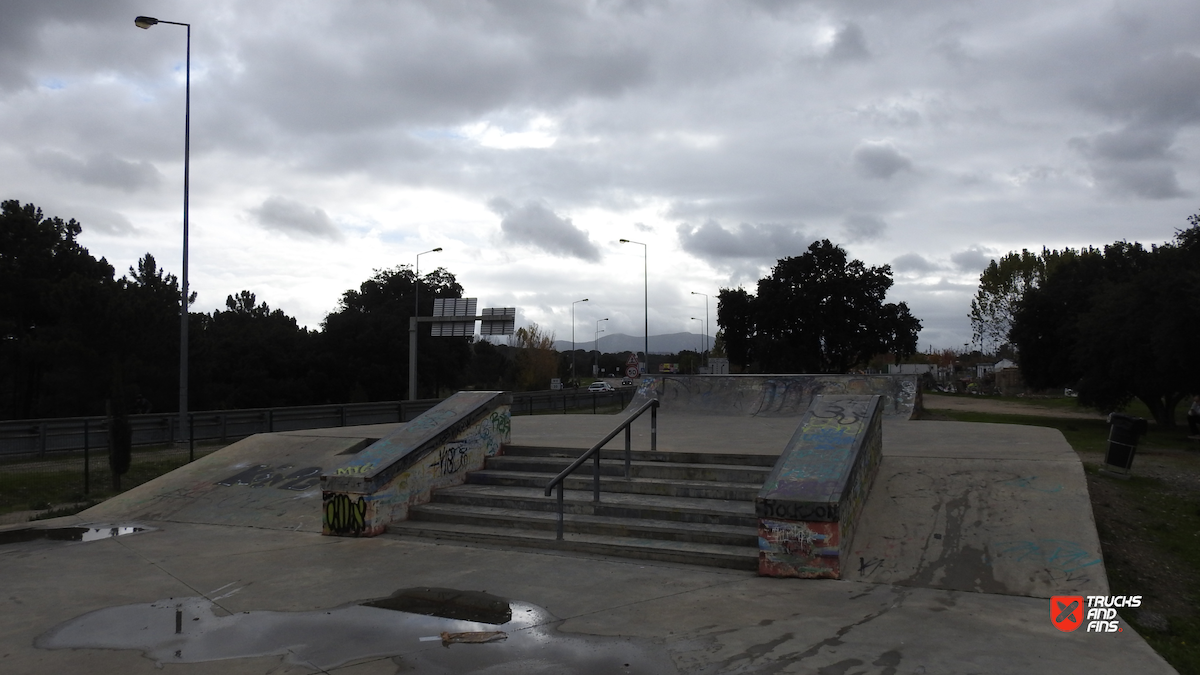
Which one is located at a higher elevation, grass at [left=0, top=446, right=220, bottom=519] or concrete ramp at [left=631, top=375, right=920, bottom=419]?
concrete ramp at [left=631, top=375, right=920, bottom=419]

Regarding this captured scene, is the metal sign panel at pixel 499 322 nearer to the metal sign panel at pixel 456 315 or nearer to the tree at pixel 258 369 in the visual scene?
the metal sign panel at pixel 456 315

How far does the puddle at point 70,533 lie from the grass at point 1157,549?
1043cm

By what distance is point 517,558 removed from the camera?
24.4ft

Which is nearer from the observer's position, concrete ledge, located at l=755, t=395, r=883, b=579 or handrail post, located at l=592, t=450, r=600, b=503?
concrete ledge, located at l=755, t=395, r=883, b=579

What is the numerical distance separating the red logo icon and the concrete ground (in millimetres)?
81

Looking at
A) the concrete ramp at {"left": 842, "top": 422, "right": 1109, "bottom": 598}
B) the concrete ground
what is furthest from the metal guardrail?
the concrete ramp at {"left": 842, "top": 422, "right": 1109, "bottom": 598}

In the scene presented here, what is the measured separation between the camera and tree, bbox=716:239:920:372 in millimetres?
51344

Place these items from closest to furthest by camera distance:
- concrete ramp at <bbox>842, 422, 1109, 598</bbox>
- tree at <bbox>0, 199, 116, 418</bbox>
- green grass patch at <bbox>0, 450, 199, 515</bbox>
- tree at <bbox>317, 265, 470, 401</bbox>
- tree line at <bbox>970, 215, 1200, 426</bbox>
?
concrete ramp at <bbox>842, 422, 1109, 598</bbox> < green grass patch at <bbox>0, 450, 199, 515</bbox> < tree line at <bbox>970, 215, 1200, 426</bbox> < tree at <bbox>0, 199, 116, 418</bbox> < tree at <bbox>317, 265, 470, 401</bbox>

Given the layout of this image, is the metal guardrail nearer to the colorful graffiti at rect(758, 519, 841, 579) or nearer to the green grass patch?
the green grass patch

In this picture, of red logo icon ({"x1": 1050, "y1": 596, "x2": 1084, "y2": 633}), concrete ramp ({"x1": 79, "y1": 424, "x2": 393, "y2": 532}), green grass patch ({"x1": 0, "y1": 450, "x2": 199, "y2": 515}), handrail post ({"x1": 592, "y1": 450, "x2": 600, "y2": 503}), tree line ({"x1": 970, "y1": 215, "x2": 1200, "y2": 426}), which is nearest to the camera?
red logo icon ({"x1": 1050, "y1": 596, "x2": 1084, "y2": 633})

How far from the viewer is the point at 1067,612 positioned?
564cm

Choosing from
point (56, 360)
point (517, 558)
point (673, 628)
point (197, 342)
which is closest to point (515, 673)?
point (673, 628)

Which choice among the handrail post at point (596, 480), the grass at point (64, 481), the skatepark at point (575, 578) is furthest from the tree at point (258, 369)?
the handrail post at point (596, 480)

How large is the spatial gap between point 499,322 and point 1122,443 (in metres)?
29.4
